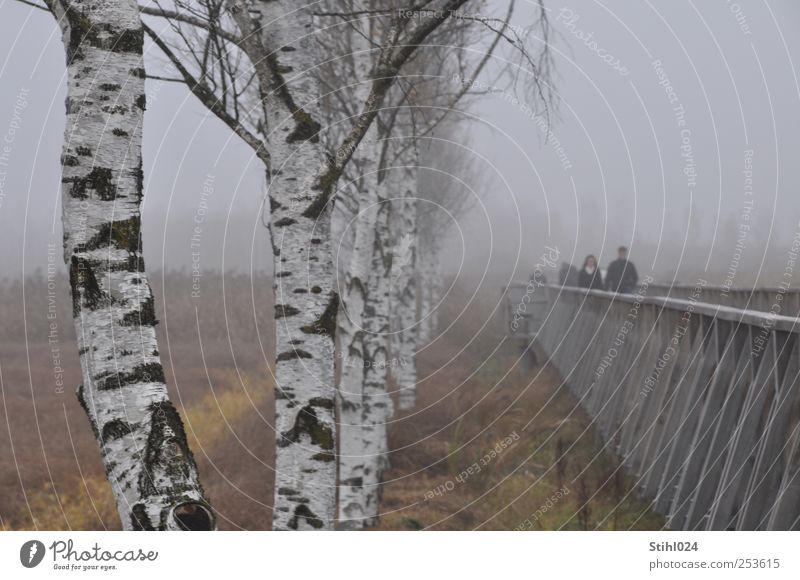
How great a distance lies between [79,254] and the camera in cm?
365

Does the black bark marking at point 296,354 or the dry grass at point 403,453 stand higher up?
the black bark marking at point 296,354

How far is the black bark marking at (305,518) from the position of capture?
5.15m

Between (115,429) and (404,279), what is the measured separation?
1360 centimetres

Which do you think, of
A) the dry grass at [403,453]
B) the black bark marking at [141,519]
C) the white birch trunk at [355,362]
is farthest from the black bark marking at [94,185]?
the white birch trunk at [355,362]

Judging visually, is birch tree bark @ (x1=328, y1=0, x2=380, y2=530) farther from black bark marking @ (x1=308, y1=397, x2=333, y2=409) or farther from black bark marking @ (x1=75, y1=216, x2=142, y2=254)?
black bark marking @ (x1=75, y1=216, x2=142, y2=254)

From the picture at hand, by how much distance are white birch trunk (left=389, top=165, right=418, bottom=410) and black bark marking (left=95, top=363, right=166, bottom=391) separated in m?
8.25

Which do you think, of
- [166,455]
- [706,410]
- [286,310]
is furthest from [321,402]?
[706,410]

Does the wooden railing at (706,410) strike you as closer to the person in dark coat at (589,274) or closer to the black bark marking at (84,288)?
the black bark marking at (84,288)

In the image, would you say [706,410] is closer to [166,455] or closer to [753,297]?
[166,455]

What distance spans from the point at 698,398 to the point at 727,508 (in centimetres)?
127

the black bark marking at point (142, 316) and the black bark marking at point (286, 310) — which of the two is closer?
the black bark marking at point (142, 316)

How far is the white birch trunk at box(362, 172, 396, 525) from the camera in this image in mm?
8969

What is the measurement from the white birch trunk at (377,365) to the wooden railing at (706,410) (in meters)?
2.45

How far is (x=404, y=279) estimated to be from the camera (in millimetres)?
17094
